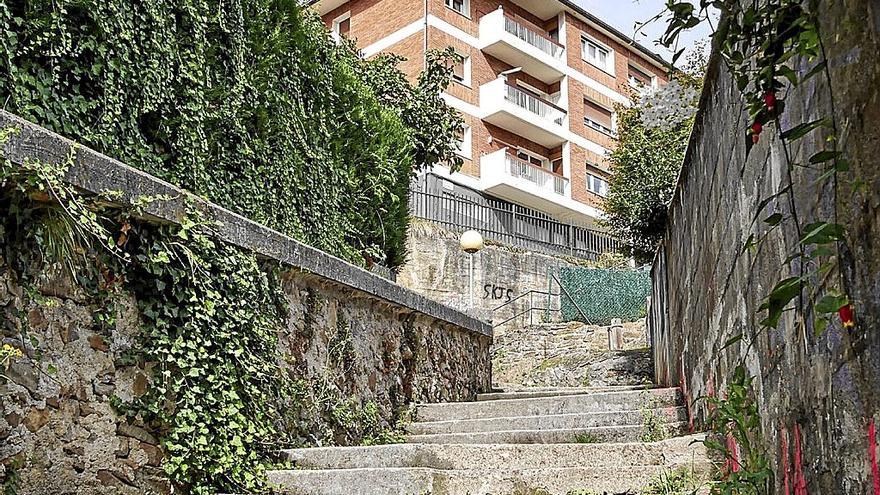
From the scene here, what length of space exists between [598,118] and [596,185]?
7.50ft

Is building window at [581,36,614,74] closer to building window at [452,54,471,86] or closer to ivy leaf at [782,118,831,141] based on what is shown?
building window at [452,54,471,86]

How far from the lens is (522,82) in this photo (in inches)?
1068

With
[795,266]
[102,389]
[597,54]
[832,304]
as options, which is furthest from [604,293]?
[832,304]

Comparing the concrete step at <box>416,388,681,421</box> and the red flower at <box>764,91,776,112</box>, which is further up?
the red flower at <box>764,91,776,112</box>

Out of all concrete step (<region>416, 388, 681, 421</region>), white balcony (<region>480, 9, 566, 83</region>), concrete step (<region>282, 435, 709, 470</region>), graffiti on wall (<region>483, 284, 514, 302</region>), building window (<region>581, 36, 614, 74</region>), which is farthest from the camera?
building window (<region>581, 36, 614, 74</region>)

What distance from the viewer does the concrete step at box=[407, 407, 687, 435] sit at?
5898 millimetres

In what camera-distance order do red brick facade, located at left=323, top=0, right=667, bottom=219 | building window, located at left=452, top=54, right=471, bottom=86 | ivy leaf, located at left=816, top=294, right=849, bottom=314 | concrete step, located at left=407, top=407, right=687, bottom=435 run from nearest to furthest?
1. ivy leaf, located at left=816, top=294, right=849, bottom=314
2. concrete step, located at left=407, top=407, right=687, bottom=435
3. red brick facade, located at left=323, top=0, right=667, bottom=219
4. building window, located at left=452, top=54, right=471, bottom=86

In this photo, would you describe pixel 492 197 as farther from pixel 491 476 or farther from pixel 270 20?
pixel 491 476

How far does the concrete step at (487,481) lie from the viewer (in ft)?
14.5

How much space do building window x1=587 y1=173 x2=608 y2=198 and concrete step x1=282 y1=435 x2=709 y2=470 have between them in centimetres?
2351

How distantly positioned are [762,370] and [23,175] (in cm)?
292

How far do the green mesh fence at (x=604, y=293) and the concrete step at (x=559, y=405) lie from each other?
13.1m

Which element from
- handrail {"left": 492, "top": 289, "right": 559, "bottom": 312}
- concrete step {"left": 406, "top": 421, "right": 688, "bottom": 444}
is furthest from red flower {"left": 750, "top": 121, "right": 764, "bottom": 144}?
handrail {"left": 492, "top": 289, "right": 559, "bottom": 312}

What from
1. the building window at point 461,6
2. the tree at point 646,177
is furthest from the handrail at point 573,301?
the building window at point 461,6
